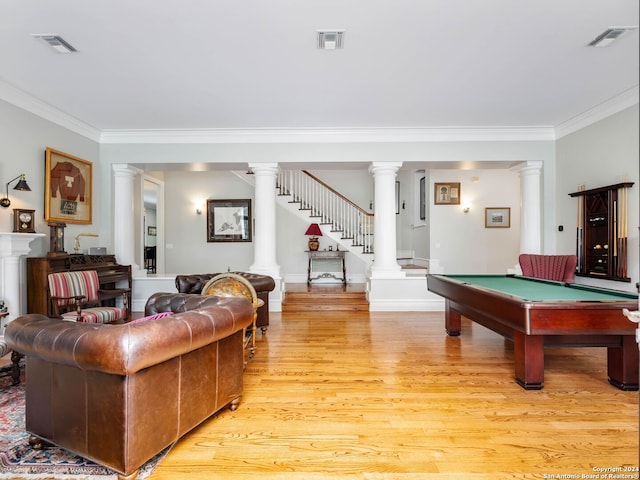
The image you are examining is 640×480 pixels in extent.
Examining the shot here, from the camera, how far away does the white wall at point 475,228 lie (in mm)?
8289

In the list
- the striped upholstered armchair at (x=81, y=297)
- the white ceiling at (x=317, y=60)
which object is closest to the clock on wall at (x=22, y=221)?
the striped upholstered armchair at (x=81, y=297)

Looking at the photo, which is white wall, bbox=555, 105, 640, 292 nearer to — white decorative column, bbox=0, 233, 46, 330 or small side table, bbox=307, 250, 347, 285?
small side table, bbox=307, 250, 347, 285

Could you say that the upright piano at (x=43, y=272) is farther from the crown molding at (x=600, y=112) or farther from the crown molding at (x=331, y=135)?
the crown molding at (x=600, y=112)

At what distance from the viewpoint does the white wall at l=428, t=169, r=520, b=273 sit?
8.29 m

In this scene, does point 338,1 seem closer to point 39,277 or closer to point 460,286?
point 460,286

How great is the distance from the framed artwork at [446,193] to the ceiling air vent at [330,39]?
18.3 feet

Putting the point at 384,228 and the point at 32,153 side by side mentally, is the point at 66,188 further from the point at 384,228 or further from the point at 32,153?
the point at 384,228

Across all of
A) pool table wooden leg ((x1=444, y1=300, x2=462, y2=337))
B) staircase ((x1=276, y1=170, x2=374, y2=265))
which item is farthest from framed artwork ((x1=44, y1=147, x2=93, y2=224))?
pool table wooden leg ((x1=444, y1=300, x2=462, y2=337))

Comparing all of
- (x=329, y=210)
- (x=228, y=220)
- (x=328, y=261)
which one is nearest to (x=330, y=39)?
(x=329, y=210)

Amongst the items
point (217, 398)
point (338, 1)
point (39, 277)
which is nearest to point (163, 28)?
point (338, 1)

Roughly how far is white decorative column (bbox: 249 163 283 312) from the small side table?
1.99 meters

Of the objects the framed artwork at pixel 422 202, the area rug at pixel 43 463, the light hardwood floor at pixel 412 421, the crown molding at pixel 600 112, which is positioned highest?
the crown molding at pixel 600 112

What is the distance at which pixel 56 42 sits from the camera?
3.35 metres

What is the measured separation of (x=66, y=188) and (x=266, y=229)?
3.15 meters
